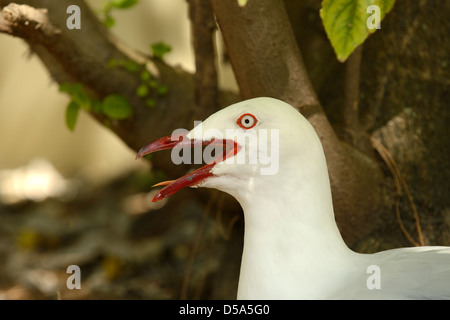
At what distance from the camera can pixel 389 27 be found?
2291mm

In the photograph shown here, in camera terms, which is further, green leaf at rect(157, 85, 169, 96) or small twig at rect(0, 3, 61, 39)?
green leaf at rect(157, 85, 169, 96)

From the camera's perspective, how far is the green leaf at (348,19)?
162cm

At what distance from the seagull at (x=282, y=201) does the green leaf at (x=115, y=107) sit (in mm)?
839

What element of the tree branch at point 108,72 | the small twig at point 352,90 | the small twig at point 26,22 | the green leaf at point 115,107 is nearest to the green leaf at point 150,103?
the tree branch at point 108,72

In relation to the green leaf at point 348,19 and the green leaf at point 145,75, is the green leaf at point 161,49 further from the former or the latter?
the green leaf at point 348,19

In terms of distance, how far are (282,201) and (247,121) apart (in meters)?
0.22

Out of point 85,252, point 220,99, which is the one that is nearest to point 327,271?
point 220,99

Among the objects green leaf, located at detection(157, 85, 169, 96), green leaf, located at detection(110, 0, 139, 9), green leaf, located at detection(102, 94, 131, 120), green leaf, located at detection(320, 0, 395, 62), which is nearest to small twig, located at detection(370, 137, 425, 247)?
green leaf, located at detection(320, 0, 395, 62)

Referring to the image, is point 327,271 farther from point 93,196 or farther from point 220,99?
point 93,196

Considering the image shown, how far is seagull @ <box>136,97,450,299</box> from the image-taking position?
5.08ft

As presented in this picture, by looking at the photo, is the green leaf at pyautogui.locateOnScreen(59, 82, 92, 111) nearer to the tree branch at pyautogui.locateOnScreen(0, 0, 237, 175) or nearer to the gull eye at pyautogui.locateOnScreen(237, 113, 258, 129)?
the tree branch at pyautogui.locateOnScreen(0, 0, 237, 175)

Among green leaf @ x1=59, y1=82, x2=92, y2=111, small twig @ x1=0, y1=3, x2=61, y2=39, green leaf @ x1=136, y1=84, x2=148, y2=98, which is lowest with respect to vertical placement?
green leaf @ x1=136, y1=84, x2=148, y2=98

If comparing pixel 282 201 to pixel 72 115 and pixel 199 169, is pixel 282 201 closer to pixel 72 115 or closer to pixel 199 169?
pixel 199 169

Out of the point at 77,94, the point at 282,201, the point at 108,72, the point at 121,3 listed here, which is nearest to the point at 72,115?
the point at 77,94
